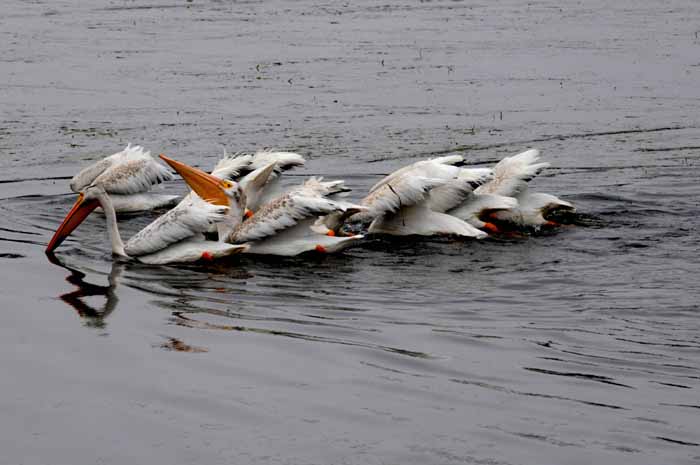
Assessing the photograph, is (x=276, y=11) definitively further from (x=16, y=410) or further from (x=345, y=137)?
(x=16, y=410)

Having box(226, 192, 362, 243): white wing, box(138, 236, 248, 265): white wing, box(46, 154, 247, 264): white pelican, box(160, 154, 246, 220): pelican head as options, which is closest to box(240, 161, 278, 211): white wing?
box(160, 154, 246, 220): pelican head

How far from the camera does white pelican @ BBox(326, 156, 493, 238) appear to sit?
383 inches

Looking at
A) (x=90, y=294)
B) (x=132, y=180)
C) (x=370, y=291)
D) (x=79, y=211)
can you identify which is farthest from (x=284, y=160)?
(x=90, y=294)

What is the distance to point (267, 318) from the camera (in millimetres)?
7637

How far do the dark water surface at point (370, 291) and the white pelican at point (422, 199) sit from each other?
6.9 inches

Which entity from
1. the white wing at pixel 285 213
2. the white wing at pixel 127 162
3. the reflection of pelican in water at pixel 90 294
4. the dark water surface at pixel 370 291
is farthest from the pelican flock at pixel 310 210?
the white wing at pixel 127 162

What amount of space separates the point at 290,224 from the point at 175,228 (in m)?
0.88

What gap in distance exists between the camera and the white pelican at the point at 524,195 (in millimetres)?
10234

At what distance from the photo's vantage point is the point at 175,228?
31.0ft

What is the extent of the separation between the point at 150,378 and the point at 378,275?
109 inches

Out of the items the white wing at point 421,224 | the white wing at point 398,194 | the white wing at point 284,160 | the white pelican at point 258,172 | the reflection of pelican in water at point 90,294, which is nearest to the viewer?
the reflection of pelican in water at point 90,294

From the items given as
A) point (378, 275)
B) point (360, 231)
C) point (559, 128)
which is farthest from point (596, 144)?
point (378, 275)

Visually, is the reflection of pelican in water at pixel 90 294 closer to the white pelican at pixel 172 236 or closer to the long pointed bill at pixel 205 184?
the white pelican at pixel 172 236

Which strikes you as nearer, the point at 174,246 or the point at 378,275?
the point at 378,275
